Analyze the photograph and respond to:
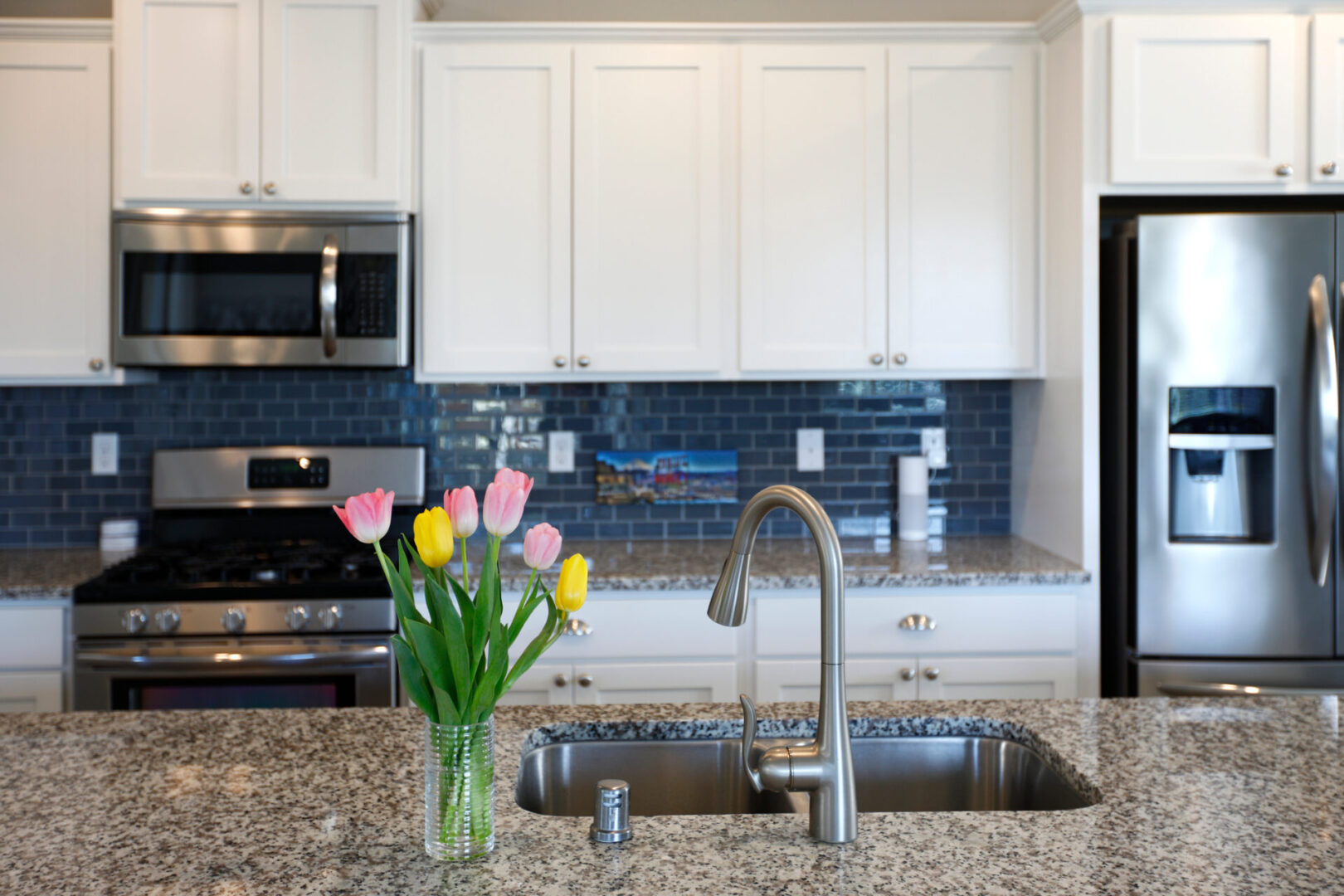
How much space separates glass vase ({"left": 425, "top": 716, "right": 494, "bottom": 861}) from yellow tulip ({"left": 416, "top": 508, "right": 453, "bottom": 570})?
18 cm

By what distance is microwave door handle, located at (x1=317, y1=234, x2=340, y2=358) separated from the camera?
9.15 feet

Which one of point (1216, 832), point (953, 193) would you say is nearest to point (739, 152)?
point (953, 193)

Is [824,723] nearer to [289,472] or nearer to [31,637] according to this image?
[31,637]

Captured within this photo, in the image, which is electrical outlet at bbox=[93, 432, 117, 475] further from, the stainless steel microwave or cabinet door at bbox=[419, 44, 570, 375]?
cabinet door at bbox=[419, 44, 570, 375]

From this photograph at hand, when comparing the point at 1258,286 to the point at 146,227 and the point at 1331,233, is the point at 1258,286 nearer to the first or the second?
the point at 1331,233

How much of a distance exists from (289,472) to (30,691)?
88 centimetres

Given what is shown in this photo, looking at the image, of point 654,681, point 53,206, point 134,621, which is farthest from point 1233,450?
point 53,206

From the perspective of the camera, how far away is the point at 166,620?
8.25 ft

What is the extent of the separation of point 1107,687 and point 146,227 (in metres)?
2.80

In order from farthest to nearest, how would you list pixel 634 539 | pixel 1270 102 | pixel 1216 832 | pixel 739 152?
Answer: pixel 634 539 < pixel 739 152 < pixel 1270 102 < pixel 1216 832

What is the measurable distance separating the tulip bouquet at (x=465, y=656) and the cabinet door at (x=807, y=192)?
198 centimetres

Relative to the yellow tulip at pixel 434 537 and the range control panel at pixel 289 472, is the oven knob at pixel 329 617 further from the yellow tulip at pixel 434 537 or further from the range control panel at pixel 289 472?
the yellow tulip at pixel 434 537

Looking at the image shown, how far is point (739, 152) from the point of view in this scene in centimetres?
292

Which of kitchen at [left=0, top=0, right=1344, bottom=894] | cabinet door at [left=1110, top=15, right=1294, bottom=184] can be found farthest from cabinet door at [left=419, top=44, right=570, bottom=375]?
cabinet door at [left=1110, top=15, right=1294, bottom=184]
